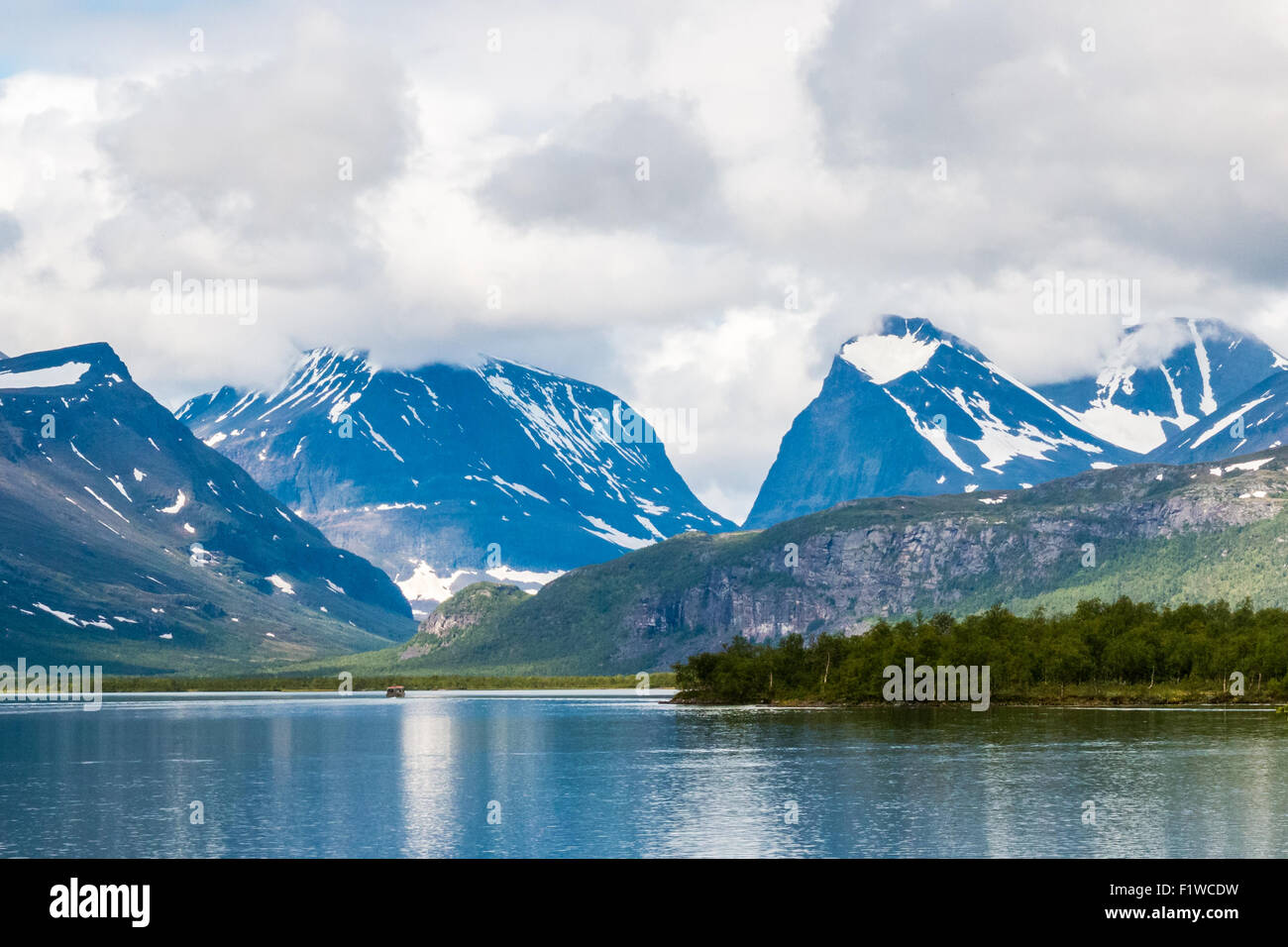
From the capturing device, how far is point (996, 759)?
151375 millimetres

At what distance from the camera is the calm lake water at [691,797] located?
333ft

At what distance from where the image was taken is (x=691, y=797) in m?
127

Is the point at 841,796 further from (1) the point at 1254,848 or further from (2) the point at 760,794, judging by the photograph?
(1) the point at 1254,848

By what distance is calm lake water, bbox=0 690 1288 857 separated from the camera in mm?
101625
